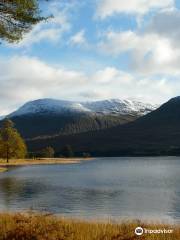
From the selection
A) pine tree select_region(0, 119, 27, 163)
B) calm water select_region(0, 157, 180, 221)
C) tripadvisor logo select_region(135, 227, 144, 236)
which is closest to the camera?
tripadvisor logo select_region(135, 227, 144, 236)

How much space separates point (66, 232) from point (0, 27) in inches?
529

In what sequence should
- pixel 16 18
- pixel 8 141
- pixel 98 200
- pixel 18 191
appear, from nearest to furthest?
pixel 16 18 < pixel 98 200 < pixel 18 191 < pixel 8 141

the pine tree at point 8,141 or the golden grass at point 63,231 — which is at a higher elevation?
the pine tree at point 8,141

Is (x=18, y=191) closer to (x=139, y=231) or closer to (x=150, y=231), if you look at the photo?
(x=139, y=231)

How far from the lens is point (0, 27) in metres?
28.0

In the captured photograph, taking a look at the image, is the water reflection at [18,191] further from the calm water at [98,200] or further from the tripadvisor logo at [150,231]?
the tripadvisor logo at [150,231]

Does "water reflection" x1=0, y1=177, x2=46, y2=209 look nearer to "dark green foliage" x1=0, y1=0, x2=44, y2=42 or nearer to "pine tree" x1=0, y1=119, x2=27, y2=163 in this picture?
"dark green foliage" x1=0, y1=0, x2=44, y2=42

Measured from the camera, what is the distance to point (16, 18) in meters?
28.2

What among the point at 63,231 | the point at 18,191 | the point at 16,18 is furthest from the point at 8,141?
the point at 63,231

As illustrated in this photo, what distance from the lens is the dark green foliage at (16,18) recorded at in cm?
2748

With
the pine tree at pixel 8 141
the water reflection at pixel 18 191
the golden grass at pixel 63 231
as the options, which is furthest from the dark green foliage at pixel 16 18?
the pine tree at pixel 8 141

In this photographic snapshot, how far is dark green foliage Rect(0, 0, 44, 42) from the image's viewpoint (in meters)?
27.5

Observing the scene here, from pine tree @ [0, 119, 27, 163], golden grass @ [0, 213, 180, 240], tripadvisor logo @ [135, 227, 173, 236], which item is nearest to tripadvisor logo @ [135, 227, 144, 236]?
tripadvisor logo @ [135, 227, 173, 236]

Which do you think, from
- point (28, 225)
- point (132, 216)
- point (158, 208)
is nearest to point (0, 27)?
point (28, 225)
